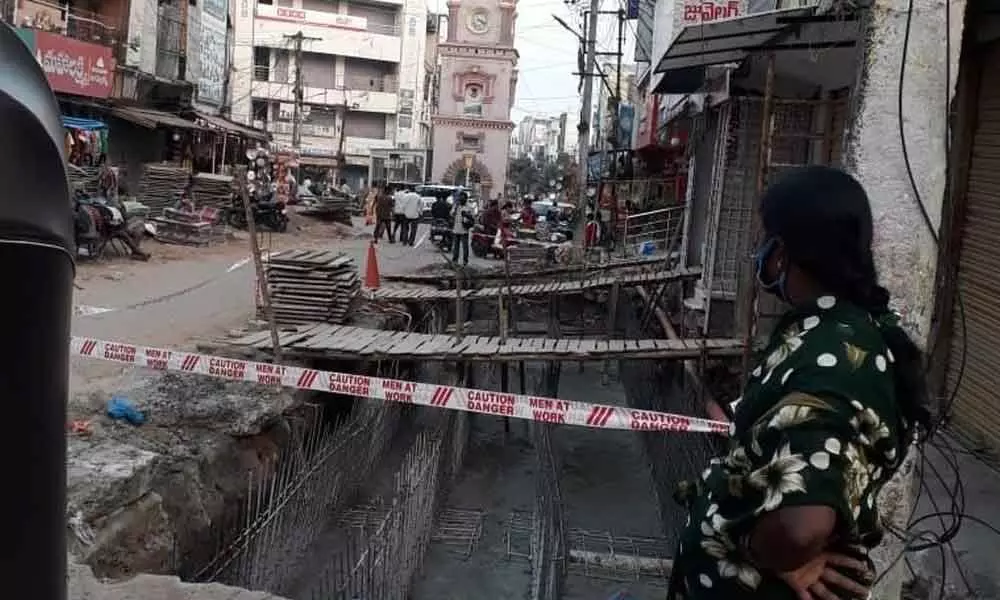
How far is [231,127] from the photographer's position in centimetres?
2928

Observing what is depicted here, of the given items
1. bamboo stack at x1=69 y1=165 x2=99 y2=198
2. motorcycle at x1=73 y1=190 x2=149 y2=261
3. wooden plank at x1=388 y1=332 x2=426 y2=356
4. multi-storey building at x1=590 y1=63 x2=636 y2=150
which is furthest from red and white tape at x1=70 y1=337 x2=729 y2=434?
multi-storey building at x1=590 y1=63 x2=636 y2=150

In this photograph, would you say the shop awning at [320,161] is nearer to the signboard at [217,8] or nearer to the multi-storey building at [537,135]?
the signboard at [217,8]

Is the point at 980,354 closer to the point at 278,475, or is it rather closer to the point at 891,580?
the point at 891,580

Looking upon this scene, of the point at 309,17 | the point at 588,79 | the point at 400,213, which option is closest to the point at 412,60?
the point at 309,17

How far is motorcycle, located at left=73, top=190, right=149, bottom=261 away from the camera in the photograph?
44.0 ft

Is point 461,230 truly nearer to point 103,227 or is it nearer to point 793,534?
point 103,227

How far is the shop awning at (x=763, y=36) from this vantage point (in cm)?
604

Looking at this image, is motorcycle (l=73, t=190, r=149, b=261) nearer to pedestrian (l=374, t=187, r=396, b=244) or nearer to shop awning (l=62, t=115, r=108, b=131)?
shop awning (l=62, t=115, r=108, b=131)

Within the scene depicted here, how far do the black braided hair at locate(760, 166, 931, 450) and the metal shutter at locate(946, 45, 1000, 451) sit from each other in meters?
4.72

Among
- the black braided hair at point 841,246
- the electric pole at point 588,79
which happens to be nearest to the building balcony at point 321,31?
the electric pole at point 588,79

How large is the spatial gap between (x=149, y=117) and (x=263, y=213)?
3.67 metres

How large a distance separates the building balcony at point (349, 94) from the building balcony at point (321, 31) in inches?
65.4

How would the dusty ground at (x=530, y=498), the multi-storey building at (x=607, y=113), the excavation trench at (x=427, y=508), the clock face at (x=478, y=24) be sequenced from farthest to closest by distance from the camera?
the clock face at (x=478, y=24)
the multi-storey building at (x=607, y=113)
the dusty ground at (x=530, y=498)
the excavation trench at (x=427, y=508)

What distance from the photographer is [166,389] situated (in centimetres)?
661
